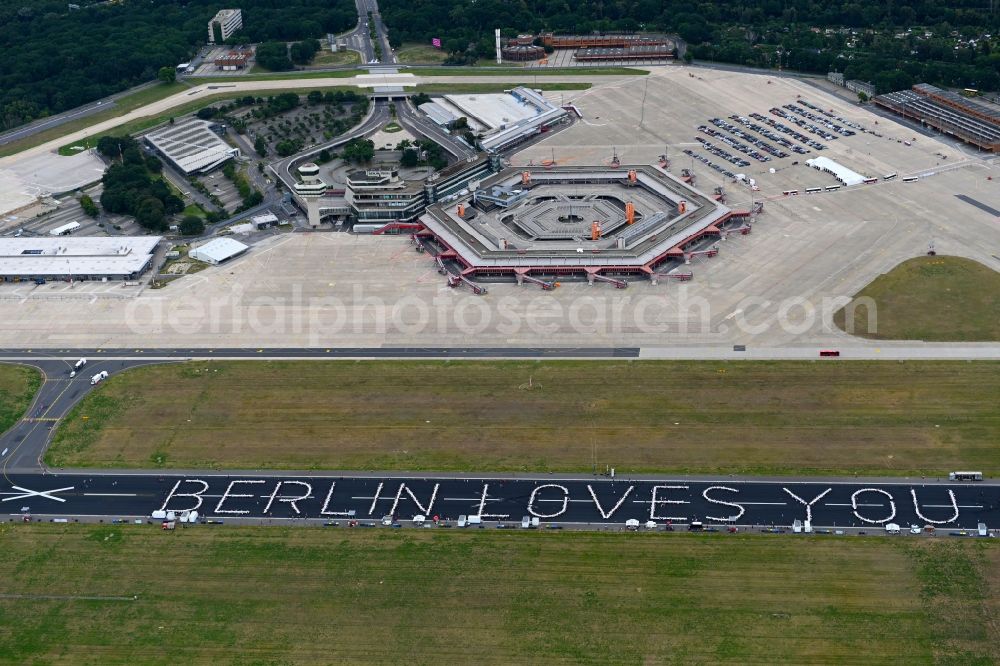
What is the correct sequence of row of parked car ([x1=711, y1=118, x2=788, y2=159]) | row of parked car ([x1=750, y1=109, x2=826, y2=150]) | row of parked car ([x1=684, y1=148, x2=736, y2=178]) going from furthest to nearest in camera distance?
row of parked car ([x1=750, y1=109, x2=826, y2=150]) → row of parked car ([x1=711, y1=118, x2=788, y2=159]) → row of parked car ([x1=684, y1=148, x2=736, y2=178])

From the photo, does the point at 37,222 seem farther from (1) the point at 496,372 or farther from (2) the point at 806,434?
(2) the point at 806,434

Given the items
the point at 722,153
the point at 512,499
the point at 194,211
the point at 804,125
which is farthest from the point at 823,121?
the point at 512,499

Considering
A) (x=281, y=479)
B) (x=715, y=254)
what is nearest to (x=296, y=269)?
(x=281, y=479)

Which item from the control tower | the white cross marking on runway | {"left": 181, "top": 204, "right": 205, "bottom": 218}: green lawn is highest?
the control tower

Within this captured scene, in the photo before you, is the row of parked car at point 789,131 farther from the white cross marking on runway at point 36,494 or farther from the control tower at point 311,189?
the white cross marking on runway at point 36,494

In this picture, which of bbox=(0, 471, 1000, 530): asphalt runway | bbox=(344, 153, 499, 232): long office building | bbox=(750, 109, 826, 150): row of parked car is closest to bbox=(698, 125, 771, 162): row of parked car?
bbox=(750, 109, 826, 150): row of parked car

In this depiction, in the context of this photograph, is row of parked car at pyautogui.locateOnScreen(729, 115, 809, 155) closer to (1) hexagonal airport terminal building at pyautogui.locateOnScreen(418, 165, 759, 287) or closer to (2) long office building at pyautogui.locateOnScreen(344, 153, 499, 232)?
(1) hexagonal airport terminal building at pyautogui.locateOnScreen(418, 165, 759, 287)
